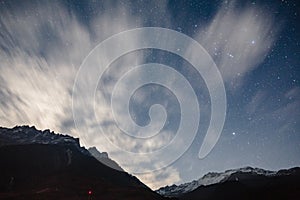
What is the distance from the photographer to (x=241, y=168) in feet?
599

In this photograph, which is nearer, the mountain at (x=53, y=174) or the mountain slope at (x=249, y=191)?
the mountain slope at (x=249, y=191)

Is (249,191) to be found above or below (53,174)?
below

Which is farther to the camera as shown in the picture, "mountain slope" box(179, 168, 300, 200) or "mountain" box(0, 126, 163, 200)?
"mountain" box(0, 126, 163, 200)

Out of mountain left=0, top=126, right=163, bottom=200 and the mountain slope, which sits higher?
mountain left=0, top=126, right=163, bottom=200

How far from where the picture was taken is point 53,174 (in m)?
83.1

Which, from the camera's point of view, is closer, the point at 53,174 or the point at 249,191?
the point at 249,191

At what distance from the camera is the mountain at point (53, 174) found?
65.6 metres

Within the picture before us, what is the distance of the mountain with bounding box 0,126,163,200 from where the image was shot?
2584 inches

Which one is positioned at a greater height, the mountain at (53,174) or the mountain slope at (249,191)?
the mountain at (53,174)

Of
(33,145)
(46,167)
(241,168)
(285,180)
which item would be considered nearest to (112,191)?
(46,167)

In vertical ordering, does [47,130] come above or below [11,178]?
above

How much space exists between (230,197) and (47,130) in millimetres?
99529

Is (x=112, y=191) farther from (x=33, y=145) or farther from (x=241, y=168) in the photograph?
(x=241, y=168)

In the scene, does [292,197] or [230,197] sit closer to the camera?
[292,197]
